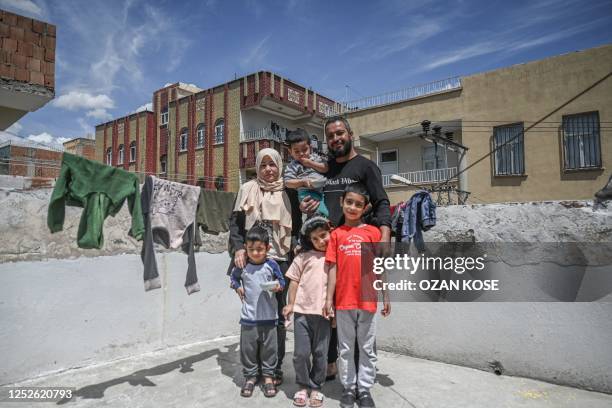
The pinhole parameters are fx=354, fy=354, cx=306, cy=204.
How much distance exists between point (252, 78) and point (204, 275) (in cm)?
1686

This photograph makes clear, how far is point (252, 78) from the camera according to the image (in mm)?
19312

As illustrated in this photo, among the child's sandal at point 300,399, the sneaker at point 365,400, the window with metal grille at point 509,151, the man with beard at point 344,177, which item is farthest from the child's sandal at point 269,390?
the window with metal grille at point 509,151

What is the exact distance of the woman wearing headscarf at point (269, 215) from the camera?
2.97 m

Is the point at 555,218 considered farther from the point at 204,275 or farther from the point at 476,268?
the point at 204,275

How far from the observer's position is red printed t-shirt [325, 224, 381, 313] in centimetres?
244

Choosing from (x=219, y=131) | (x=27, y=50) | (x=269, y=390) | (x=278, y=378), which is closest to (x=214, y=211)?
(x=278, y=378)

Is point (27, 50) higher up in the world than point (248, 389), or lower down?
higher up

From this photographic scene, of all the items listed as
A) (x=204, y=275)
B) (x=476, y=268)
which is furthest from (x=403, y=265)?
(x=204, y=275)

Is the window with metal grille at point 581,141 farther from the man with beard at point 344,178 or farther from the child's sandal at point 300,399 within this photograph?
the child's sandal at point 300,399

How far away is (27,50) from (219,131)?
16447 millimetres

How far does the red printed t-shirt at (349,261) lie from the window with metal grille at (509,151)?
11.9 metres

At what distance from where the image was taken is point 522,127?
12438 mm

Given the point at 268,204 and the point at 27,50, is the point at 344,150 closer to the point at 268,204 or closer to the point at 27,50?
the point at 268,204

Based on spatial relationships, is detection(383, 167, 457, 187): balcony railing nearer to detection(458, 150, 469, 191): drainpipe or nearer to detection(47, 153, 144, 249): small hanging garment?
detection(458, 150, 469, 191): drainpipe
